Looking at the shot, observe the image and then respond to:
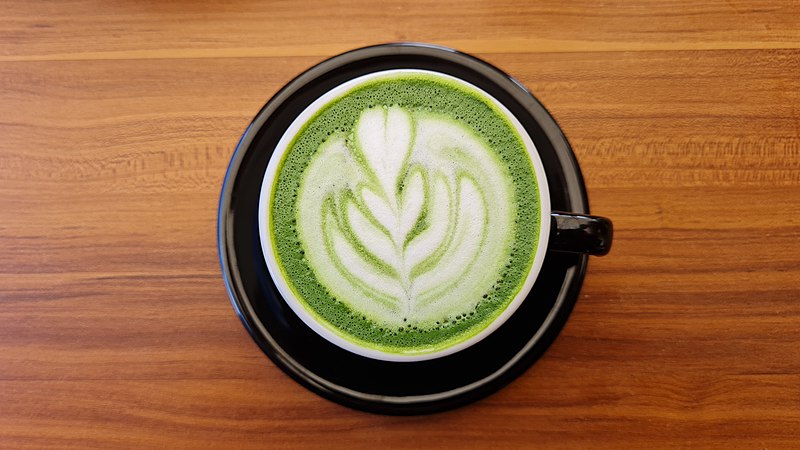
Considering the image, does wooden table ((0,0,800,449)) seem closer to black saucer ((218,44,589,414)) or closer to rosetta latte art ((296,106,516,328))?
black saucer ((218,44,589,414))

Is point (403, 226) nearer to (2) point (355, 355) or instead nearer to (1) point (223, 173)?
(2) point (355, 355)

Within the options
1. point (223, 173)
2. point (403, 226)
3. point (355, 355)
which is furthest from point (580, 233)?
point (223, 173)

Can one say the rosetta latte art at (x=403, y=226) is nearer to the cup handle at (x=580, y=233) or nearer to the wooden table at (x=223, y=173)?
the cup handle at (x=580, y=233)

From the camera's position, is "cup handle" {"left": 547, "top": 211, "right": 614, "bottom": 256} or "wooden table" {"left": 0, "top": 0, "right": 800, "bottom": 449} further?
A: "wooden table" {"left": 0, "top": 0, "right": 800, "bottom": 449}

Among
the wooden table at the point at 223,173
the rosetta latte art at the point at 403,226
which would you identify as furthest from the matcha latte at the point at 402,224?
the wooden table at the point at 223,173


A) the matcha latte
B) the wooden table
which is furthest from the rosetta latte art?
the wooden table

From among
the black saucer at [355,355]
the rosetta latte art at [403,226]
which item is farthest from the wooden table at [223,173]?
the rosetta latte art at [403,226]

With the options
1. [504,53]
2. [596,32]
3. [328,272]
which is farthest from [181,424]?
[596,32]

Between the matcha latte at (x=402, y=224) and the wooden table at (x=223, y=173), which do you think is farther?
the wooden table at (x=223, y=173)
